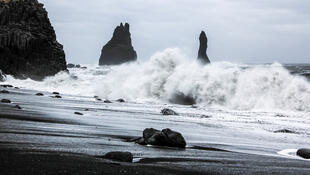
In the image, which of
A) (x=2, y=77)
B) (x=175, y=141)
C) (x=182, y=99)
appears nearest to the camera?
(x=175, y=141)

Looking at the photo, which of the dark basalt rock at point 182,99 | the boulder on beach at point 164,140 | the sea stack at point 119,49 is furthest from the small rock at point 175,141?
the sea stack at point 119,49

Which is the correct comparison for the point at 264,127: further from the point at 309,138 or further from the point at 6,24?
the point at 6,24

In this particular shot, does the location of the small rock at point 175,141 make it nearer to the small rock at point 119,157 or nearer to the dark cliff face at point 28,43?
the small rock at point 119,157

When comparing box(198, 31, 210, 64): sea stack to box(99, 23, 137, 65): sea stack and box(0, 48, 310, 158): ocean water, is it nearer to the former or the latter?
box(99, 23, 137, 65): sea stack

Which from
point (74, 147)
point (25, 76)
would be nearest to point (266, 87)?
point (74, 147)

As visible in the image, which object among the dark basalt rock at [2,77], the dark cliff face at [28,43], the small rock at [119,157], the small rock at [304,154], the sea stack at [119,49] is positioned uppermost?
the sea stack at [119,49]

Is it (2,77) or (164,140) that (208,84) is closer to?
(164,140)

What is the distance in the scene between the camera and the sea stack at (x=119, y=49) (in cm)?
16662

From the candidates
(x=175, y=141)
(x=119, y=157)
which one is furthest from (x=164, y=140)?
(x=119, y=157)

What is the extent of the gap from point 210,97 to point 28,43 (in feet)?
132

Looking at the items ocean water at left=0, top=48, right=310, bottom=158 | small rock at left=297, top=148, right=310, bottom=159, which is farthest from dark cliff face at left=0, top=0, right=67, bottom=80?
small rock at left=297, top=148, right=310, bottom=159

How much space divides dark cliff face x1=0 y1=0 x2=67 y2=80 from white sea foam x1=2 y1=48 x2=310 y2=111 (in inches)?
801

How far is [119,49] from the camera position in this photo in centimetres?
16638

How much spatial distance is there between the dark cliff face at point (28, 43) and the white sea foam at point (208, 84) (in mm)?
20348
